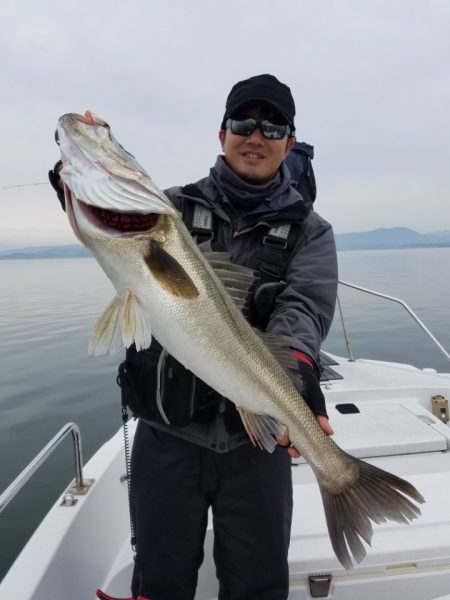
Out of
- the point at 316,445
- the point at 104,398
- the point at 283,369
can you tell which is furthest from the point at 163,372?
the point at 104,398

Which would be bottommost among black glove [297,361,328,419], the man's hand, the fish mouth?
the man's hand

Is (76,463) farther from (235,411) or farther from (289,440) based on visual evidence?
(289,440)

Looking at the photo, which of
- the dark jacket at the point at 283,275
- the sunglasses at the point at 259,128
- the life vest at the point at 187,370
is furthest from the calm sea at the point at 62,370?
the sunglasses at the point at 259,128

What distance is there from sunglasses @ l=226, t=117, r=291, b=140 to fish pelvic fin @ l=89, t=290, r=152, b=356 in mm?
1443

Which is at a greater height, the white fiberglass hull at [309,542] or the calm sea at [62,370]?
the white fiberglass hull at [309,542]

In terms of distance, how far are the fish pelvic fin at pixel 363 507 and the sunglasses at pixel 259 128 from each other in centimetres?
212

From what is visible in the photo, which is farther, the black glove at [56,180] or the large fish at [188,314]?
the black glove at [56,180]

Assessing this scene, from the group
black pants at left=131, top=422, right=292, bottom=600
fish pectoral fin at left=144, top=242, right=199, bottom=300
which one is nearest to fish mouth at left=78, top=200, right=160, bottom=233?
fish pectoral fin at left=144, top=242, right=199, bottom=300

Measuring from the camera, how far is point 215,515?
280cm

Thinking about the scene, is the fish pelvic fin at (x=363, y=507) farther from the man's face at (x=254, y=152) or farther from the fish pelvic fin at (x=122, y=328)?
the man's face at (x=254, y=152)

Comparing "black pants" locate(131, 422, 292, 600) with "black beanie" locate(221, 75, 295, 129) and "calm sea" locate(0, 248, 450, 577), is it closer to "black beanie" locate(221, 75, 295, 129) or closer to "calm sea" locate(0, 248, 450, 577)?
"black beanie" locate(221, 75, 295, 129)

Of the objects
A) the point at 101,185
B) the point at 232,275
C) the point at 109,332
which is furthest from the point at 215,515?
the point at 101,185

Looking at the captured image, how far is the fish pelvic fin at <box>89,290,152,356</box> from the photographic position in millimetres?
2330

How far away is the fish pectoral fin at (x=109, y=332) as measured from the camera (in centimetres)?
241
